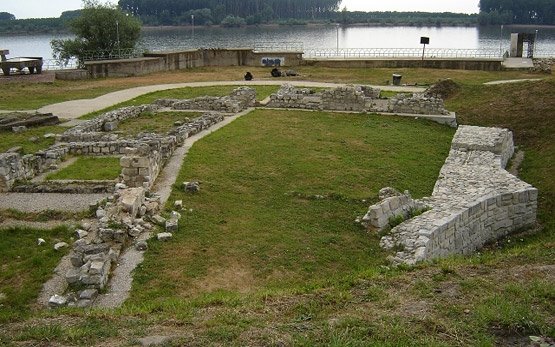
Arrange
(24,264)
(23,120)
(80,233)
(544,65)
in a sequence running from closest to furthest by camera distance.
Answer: (24,264) → (80,233) → (23,120) → (544,65)

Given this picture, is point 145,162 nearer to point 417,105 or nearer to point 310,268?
point 310,268

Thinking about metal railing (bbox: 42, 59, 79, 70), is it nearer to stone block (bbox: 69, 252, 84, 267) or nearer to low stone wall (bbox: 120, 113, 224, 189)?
low stone wall (bbox: 120, 113, 224, 189)

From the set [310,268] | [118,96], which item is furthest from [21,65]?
[310,268]

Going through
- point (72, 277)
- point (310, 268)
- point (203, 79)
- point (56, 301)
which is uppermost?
point (203, 79)

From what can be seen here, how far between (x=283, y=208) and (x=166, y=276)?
14.9 feet

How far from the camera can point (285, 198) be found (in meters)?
14.9

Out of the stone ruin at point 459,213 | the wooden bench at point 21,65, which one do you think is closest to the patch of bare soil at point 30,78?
the wooden bench at point 21,65

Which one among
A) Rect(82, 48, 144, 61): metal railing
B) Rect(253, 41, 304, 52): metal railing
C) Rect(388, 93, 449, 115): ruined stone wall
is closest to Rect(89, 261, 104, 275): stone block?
Rect(388, 93, 449, 115): ruined stone wall

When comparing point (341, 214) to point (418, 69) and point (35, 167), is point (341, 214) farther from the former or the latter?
point (418, 69)

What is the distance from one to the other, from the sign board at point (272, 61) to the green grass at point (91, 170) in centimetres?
3058

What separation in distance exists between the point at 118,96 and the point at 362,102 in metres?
14.8

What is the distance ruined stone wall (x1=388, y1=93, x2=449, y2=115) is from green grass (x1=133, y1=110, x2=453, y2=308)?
1756 mm

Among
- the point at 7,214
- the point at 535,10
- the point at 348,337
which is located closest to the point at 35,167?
the point at 7,214

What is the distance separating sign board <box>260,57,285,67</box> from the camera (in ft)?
157
